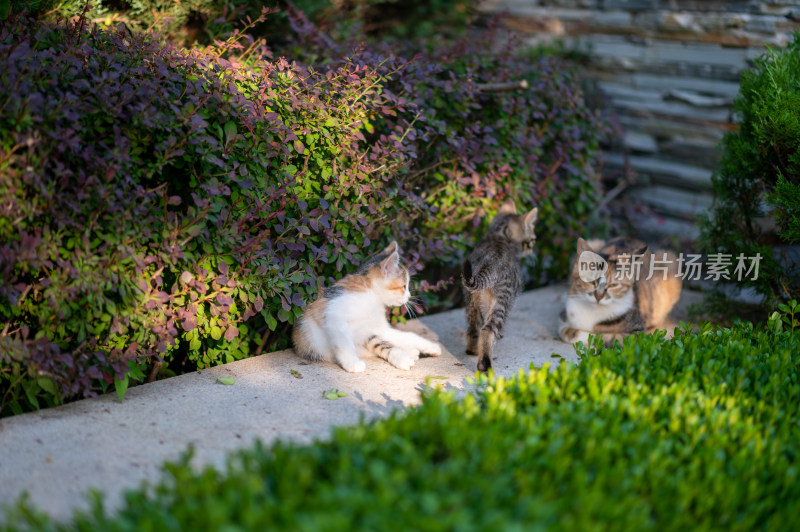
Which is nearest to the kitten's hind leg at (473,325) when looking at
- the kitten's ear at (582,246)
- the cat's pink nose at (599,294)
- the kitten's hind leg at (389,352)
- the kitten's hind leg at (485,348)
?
the kitten's hind leg at (485,348)

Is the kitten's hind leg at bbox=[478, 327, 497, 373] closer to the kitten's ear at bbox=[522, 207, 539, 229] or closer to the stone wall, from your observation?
the kitten's ear at bbox=[522, 207, 539, 229]

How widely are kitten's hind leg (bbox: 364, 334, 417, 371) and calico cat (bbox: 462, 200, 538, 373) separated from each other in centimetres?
51

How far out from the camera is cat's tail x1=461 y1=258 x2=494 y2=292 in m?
4.79

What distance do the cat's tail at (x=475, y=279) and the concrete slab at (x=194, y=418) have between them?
57 cm

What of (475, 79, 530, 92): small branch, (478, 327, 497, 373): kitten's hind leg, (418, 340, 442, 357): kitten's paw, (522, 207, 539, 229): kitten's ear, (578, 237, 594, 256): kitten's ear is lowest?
(418, 340, 442, 357): kitten's paw

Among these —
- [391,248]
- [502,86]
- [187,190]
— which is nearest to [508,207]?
[502,86]

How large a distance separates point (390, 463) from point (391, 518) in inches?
14.9

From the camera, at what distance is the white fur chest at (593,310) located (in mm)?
5434

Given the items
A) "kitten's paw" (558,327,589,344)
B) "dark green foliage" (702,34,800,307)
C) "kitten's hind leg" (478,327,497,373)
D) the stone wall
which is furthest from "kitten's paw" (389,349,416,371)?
the stone wall

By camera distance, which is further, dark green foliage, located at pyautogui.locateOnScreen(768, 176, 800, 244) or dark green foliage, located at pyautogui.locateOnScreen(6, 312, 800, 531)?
dark green foliage, located at pyautogui.locateOnScreen(768, 176, 800, 244)

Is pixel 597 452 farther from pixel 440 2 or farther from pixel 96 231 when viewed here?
pixel 440 2

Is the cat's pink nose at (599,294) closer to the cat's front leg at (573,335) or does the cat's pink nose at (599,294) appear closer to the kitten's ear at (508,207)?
the cat's front leg at (573,335)

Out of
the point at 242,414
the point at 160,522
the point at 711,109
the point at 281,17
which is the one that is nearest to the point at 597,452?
the point at 160,522

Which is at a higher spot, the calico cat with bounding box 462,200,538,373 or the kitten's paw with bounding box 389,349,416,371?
the calico cat with bounding box 462,200,538,373
